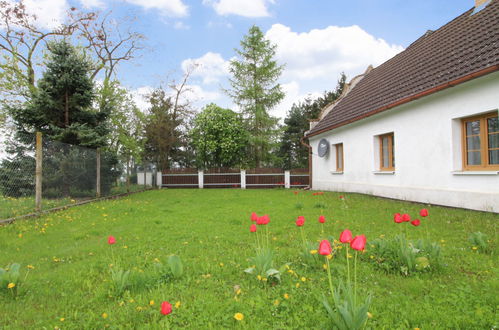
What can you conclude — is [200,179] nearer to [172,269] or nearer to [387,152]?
[387,152]

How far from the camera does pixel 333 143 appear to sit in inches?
528

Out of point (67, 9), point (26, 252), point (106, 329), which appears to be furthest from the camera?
point (67, 9)

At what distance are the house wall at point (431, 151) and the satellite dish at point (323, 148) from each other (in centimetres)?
246

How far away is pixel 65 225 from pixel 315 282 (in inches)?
220

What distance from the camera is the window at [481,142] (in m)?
6.04

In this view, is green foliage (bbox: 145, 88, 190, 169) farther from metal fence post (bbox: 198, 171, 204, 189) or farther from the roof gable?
the roof gable

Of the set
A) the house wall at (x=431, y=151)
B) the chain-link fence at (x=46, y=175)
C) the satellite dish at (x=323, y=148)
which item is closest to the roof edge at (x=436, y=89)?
the house wall at (x=431, y=151)

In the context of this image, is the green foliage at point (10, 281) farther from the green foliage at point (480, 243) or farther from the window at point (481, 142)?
the window at point (481, 142)

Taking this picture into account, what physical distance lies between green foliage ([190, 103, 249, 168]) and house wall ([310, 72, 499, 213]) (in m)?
9.85

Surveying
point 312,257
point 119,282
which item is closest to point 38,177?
point 119,282

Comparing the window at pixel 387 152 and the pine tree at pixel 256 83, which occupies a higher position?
the pine tree at pixel 256 83

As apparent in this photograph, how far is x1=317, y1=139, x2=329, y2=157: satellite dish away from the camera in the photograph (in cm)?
1379

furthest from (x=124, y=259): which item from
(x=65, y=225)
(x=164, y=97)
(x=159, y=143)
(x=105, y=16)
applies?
(x=164, y=97)

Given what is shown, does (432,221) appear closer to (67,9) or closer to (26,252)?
(26,252)
